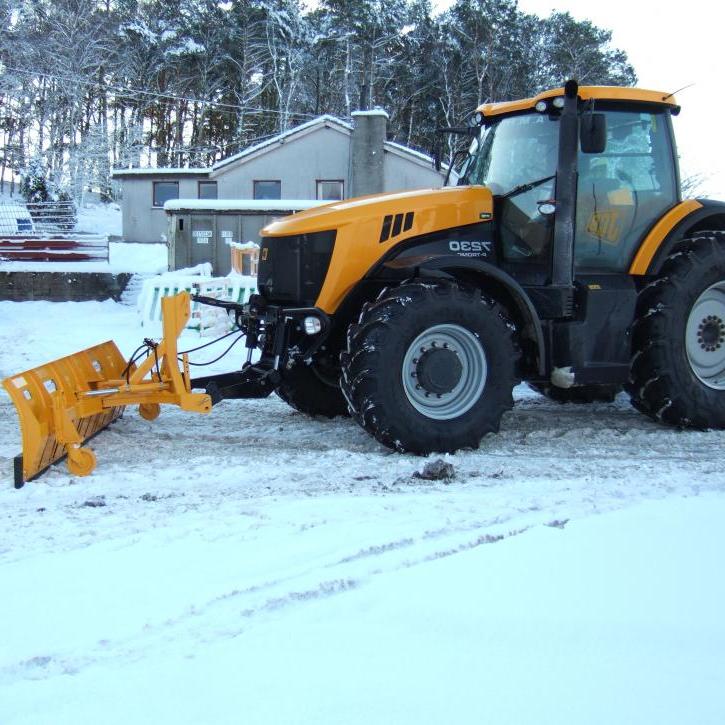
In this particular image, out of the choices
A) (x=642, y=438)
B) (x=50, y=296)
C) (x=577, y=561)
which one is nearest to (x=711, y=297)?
(x=642, y=438)

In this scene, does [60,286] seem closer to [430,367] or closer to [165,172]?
[165,172]

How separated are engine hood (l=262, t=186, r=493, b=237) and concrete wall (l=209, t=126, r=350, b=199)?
19.0 m

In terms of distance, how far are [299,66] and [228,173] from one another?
17200mm

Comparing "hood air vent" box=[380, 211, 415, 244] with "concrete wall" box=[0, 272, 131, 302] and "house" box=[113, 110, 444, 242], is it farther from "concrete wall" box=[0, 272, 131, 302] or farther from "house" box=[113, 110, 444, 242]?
"house" box=[113, 110, 444, 242]

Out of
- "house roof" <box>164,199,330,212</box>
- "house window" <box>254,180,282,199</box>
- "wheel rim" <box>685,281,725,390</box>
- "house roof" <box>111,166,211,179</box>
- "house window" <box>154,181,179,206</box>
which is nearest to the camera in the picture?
"wheel rim" <box>685,281,725,390</box>

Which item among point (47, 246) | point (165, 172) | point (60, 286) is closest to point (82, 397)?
point (60, 286)

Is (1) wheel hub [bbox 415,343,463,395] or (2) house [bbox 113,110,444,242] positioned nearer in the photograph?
(1) wheel hub [bbox 415,343,463,395]

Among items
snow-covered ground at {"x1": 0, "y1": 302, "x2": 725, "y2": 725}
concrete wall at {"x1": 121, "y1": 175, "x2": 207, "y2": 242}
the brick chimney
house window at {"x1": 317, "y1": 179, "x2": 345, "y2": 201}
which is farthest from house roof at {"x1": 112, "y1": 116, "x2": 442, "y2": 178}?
snow-covered ground at {"x1": 0, "y1": 302, "x2": 725, "y2": 725}

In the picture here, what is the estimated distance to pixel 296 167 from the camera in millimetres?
24422

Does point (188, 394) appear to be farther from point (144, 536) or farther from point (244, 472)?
point (144, 536)

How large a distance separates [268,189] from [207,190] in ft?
7.38

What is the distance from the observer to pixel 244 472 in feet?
15.0

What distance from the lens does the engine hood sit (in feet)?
16.9

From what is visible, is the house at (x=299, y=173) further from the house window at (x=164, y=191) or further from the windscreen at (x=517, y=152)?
the windscreen at (x=517, y=152)
